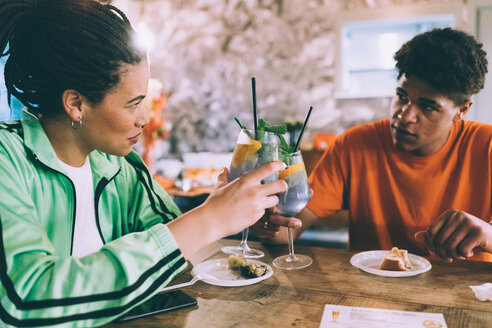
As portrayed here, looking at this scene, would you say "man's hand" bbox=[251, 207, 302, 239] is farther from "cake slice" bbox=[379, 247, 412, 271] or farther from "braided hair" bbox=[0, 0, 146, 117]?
"braided hair" bbox=[0, 0, 146, 117]

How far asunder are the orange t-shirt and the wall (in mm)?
2873

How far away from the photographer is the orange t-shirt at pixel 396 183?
1.83 metres

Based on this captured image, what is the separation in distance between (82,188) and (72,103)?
12.0 inches

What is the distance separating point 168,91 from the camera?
5.61 m

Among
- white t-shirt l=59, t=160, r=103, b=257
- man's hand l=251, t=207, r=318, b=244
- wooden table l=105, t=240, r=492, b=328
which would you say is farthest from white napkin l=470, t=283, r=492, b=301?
white t-shirt l=59, t=160, r=103, b=257

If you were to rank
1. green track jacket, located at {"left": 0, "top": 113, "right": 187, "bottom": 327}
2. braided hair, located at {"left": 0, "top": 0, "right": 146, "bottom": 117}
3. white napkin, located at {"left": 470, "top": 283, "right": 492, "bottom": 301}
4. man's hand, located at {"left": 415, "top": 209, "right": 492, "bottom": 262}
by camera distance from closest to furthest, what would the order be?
green track jacket, located at {"left": 0, "top": 113, "right": 187, "bottom": 327}
white napkin, located at {"left": 470, "top": 283, "right": 492, "bottom": 301}
braided hair, located at {"left": 0, "top": 0, "right": 146, "bottom": 117}
man's hand, located at {"left": 415, "top": 209, "right": 492, "bottom": 262}

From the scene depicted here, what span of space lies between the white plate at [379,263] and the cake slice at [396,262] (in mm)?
25

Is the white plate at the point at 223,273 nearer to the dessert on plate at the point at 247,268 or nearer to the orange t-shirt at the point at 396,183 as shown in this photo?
the dessert on plate at the point at 247,268

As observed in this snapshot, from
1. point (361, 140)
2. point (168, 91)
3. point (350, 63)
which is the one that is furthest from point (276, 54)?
point (361, 140)

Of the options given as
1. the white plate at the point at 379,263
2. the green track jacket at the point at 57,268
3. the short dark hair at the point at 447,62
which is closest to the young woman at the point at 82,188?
the green track jacket at the point at 57,268

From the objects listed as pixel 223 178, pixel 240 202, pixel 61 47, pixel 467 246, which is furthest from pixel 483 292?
pixel 61 47

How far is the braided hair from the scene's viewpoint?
1161 mm

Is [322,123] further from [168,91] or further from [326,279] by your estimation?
[326,279]

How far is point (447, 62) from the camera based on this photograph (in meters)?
1.74
